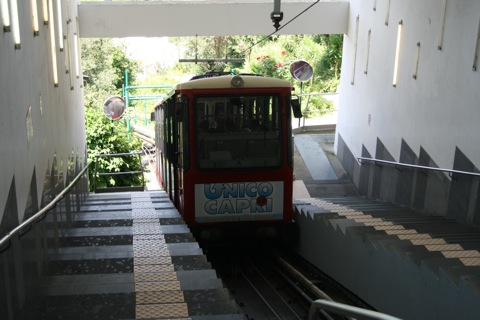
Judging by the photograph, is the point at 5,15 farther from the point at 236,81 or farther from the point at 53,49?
the point at 236,81

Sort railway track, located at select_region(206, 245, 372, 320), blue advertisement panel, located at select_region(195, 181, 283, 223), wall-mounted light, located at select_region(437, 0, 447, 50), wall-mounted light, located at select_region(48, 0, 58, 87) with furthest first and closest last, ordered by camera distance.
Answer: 1. wall-mounted light, located at select_region(437, 0, 447, 50)
2. blue advertisement panel, located at select_region(195, 181, 283, 223)
3. wall-mounted light, located at select_region(48, 0, 58, 87)
4. railway track, located at select_region(206, 245, 372, 320)

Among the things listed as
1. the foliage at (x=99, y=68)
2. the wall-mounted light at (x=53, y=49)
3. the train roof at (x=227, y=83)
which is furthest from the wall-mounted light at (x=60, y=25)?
the foliage at (x=99, y=68)

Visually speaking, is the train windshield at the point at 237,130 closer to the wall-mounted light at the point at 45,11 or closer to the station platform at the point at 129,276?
the station platform at the point at 129,276

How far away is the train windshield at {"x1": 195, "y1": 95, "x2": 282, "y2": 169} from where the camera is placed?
23.2 ft

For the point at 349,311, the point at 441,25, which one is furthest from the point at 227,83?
the point at 349,311

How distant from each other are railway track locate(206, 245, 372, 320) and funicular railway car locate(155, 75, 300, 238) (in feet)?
2.81

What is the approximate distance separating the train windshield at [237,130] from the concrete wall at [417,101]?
2.37 meters

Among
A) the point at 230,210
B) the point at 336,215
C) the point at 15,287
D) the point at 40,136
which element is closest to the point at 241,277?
the point at 230,210

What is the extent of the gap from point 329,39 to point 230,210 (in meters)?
17.9

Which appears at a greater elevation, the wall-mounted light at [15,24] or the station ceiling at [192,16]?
the station ceiling at [192,16]

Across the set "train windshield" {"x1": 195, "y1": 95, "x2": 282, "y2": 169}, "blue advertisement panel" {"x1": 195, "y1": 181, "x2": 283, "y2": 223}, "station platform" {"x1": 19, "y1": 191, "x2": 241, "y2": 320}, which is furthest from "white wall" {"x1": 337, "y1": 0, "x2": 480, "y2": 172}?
"station platform" {"x1": 19, "y1": 191, "x2": 241, "y2": 320}

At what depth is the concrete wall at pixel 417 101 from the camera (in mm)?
6613

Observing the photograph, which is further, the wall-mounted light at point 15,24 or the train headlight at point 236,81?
the train headlight at point 236,81

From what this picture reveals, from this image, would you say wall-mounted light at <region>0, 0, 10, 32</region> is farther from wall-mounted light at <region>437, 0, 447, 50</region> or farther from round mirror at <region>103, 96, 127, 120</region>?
round mirror at <region>103, 96, 127, 120</region>
